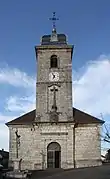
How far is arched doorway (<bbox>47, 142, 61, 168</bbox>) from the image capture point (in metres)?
40.2

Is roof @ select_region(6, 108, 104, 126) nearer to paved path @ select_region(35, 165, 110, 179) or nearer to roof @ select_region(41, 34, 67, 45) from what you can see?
roof @ select_region(41, 34, 67, 45)

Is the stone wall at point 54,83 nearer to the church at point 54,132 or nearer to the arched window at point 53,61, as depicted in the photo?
the church at point 54,132

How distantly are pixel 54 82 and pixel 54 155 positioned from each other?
857cm

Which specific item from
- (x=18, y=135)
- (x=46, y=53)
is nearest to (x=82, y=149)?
A: (x=18, y=135)

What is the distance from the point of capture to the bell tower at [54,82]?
41.8m

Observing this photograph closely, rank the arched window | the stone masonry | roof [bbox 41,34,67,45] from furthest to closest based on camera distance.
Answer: roof [bbox 41,34,67,45]
the arched window
the stone masonry

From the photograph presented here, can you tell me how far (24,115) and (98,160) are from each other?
10.4 metres

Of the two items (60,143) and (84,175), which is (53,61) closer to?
(60,143)

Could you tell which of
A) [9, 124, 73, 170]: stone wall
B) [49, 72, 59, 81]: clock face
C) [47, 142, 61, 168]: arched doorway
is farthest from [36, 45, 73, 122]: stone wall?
[47, 142, 61, 168]: arched doorway

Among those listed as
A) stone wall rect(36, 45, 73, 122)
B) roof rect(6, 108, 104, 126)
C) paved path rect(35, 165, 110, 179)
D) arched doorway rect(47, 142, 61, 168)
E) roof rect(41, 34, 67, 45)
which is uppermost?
roof rect(41, 34, 67, 45)

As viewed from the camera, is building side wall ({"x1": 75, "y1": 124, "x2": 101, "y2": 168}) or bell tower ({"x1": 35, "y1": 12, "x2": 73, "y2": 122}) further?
bell tower ({"x1": 35, "y1": 12, "x2": 73, "y2": 122})

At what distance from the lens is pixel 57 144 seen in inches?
1594

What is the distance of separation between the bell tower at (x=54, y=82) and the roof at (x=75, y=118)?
37.0 inches

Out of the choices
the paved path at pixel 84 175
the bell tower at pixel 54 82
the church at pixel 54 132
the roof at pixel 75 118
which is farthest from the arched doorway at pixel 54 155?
the paved path at pixel 84 175
